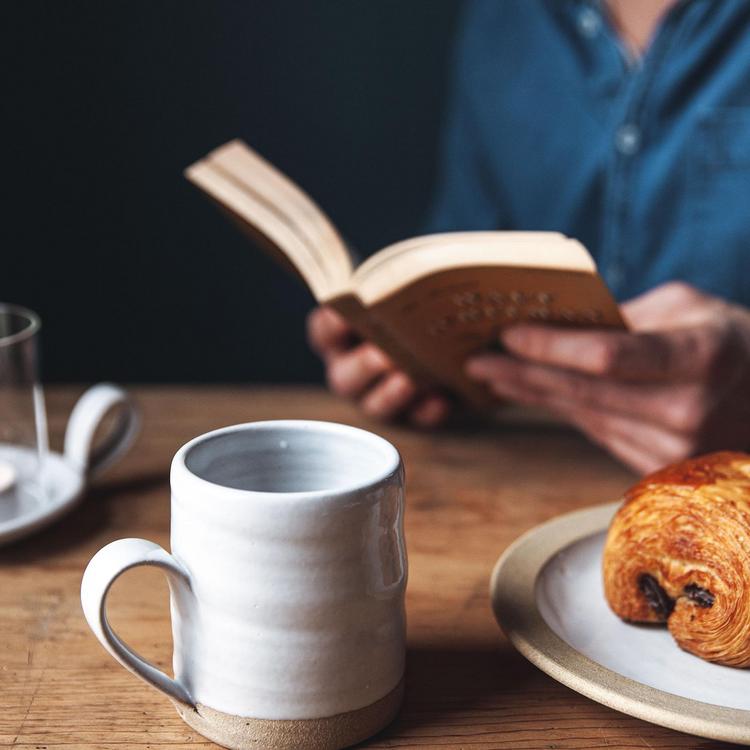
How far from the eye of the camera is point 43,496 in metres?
0.86

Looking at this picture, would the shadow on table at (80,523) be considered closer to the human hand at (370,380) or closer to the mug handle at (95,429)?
the mug handle at (95,429)

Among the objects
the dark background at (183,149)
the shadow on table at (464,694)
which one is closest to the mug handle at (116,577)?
the shadow on table at (464,694)

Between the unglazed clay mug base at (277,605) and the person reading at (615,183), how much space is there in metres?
0.45

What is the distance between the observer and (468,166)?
1725mm

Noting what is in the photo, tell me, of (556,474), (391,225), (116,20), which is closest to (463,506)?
(556,474)

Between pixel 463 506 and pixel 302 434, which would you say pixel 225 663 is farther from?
pixel 463 506

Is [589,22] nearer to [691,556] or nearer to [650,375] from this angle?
[650,375]

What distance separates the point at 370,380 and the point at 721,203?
0.63 m

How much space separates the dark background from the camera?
1.94 m

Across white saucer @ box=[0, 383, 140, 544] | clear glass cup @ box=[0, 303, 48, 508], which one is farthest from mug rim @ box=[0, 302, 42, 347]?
white saucer @ box=[0, 383, 140, 544]

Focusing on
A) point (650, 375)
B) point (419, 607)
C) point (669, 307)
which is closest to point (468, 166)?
point (669, 307)

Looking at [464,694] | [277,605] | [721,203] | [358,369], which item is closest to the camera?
[277,605]

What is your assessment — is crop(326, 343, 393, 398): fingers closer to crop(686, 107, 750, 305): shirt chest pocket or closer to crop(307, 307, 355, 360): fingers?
crop(307, 307, 355, 360): fingers

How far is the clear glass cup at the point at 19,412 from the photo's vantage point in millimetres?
823
